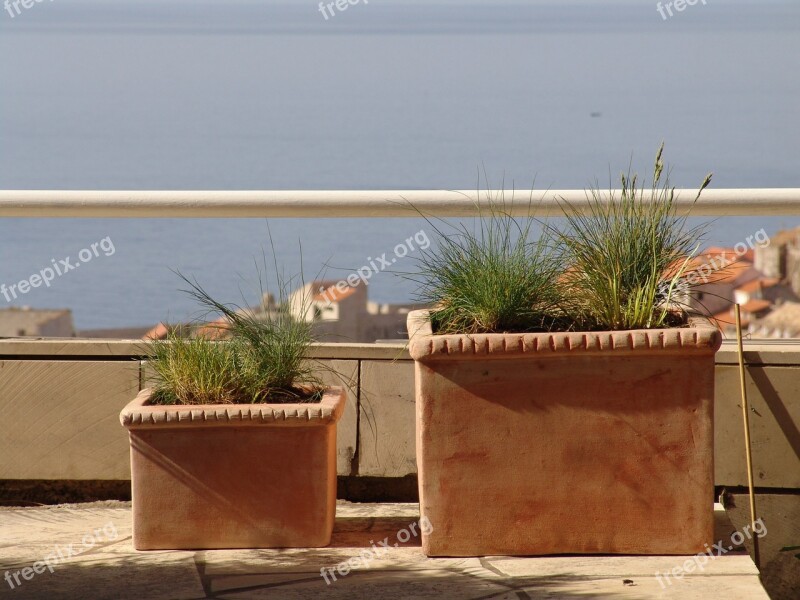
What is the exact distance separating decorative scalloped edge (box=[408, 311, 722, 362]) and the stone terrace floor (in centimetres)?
68

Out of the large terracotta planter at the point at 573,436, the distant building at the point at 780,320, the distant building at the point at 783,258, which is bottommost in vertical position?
the distant building at the point at 780,320

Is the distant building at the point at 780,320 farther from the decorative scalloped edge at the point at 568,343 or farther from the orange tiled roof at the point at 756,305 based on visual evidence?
the decorative scalloped edge at the point at 568,343

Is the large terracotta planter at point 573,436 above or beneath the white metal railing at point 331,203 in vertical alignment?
beneath

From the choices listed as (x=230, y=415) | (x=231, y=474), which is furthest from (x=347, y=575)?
(x=230, y=415)

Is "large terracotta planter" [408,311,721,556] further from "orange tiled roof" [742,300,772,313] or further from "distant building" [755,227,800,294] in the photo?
"distant building" [755,227,800,294]

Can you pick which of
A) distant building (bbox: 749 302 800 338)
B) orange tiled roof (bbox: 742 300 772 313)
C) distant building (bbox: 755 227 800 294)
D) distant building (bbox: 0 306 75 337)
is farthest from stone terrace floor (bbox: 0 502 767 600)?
distant building (bbox: 0 306 75 337)

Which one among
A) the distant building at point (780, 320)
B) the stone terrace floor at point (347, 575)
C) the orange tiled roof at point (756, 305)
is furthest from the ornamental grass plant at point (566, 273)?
the orange tiled roof at point (756, 305)

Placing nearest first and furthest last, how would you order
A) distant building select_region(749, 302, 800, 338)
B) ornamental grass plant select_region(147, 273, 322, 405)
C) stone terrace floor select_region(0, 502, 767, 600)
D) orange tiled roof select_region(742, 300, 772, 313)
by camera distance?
stone terrace floor select_region(0, 502, 767, 600)
ornamental grass plant select_region(147, 273, 322, 405)
distant building select_region(749, 302, 800, 338)
orange tiled roof select_region(742, 300, 772, 313)

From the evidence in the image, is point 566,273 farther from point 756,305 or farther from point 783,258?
point 783,258

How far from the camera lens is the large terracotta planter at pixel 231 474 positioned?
351 cm

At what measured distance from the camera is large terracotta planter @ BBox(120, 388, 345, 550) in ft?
11.5

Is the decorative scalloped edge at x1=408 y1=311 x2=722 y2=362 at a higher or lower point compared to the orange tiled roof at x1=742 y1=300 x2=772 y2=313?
higher

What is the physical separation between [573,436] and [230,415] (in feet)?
3.68

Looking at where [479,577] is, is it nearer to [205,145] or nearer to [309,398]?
[309,398]
